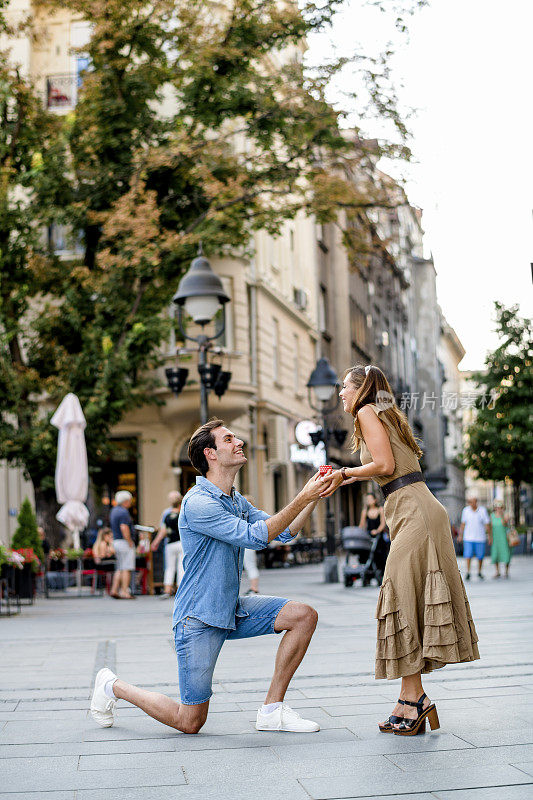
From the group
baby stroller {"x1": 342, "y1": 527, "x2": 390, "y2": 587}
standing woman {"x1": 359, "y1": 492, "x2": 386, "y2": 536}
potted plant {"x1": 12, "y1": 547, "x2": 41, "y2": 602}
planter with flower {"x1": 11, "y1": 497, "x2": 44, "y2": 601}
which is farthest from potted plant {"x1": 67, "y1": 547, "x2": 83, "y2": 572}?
standing woman {"x1": 359, "y1": 492, "x2": 386, "y2": 536}

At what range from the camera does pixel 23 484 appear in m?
31.0

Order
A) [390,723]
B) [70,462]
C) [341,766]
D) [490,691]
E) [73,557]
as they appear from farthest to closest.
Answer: [73,557], [70,462], [490,691], [390,723], [341,766]

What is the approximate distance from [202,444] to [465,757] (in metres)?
2.05

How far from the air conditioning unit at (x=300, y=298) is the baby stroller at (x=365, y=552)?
19657mm

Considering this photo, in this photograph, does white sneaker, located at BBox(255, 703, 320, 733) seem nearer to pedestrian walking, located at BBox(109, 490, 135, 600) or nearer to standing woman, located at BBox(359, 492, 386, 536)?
pedestrian walking, located at BBox(109, 490, 135, 600)

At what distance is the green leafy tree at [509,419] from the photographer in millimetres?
27594

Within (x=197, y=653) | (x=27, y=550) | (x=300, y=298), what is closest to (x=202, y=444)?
(x=197, y=653)

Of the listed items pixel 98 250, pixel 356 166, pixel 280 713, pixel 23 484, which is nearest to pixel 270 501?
pixel 23 484

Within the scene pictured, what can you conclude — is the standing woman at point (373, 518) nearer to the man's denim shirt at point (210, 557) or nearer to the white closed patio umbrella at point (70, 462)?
the white closed patio umbrella at point (70, 462)

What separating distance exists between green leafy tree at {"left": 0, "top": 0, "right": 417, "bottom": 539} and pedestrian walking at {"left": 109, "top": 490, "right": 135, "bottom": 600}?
130 inches

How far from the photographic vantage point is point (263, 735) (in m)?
5.67

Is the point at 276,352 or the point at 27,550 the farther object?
the point at 276,352

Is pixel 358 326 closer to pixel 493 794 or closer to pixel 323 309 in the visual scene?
pixel 323 309

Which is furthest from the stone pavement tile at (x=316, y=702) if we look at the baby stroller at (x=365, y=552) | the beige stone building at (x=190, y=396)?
the beige stone building at (x=190, y=396)
